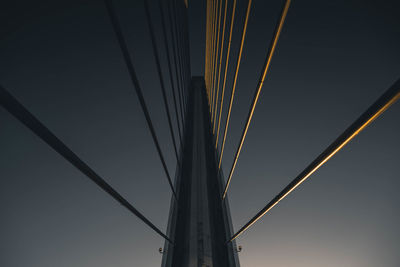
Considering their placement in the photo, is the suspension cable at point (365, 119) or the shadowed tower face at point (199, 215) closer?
the suspension cable at point (365, 119)

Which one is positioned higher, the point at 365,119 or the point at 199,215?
the point at 199,215

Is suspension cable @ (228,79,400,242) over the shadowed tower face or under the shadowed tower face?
Result: under

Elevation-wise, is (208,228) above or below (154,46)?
below

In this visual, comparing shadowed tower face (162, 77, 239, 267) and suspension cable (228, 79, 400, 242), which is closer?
suspension cable (228, 79, 400, 242)

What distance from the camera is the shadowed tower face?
823 millimetres

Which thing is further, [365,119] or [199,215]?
[199,215]

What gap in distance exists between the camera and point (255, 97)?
2.29 ft

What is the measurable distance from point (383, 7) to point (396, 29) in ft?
2.59

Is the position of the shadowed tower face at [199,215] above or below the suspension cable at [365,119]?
above

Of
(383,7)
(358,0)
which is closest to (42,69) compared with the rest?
(358,0)

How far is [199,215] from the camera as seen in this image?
1012mm

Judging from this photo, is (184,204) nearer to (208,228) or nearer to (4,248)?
(208,228)

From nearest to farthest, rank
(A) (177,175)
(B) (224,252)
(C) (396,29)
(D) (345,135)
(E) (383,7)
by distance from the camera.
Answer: (D) (345,135) → (B) (224,252) → (A) (177,175) → (E) (383,7) → (C) (396,29)

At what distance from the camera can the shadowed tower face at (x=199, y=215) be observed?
0.82 meters
